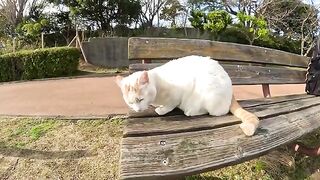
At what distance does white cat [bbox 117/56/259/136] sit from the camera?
152 cm

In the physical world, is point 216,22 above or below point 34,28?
above

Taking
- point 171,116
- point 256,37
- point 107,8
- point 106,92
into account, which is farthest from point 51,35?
point 171,116

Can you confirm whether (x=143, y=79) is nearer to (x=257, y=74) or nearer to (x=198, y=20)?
(x=257, y=74)

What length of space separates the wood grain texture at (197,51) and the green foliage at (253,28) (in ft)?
36.6

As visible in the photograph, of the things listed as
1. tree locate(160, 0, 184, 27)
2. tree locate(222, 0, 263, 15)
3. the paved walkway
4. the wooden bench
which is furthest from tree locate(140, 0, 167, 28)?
the wooden bench

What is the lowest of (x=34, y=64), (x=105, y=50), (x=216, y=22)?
(x=34, y=64)

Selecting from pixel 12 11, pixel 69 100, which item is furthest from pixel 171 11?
pixel 69 100

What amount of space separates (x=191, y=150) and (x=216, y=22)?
1331 cm

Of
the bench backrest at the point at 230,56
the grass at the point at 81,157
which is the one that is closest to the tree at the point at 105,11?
the grass at the point at 81,157

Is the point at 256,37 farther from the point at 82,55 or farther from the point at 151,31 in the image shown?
the point at 82,55

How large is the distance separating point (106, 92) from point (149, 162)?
4034mm

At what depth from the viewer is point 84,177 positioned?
237 cm

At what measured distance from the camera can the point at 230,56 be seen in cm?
275

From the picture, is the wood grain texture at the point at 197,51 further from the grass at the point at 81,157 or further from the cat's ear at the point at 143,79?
the cat's ear at the point at 143,79
